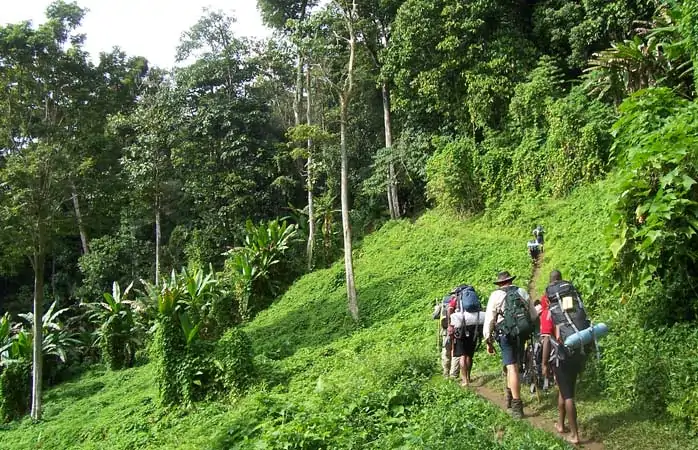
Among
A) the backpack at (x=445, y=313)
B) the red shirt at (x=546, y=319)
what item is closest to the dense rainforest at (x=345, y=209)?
the backpack at (x=445, y=313)

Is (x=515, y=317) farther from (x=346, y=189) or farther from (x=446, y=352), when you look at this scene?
(x=346, y=189)

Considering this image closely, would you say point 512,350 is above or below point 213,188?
below

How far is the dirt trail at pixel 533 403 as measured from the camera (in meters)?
4.97

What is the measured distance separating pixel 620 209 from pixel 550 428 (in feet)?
8.19

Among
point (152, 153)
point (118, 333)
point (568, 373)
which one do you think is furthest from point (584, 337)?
point (152, 153)

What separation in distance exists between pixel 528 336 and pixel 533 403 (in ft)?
2.85

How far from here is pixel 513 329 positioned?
18.3 feet

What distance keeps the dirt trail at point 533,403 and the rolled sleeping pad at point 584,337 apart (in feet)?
2.77

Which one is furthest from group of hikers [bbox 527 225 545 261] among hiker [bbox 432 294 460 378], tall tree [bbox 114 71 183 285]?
tall tree [bbox 114 71 183 285]

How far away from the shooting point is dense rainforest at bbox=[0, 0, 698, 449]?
586 cm

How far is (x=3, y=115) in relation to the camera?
14.6 m

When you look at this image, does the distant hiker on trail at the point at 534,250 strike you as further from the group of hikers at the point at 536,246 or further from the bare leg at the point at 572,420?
the bare leg at the point at 572,420

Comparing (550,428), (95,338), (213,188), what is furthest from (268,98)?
(550,428)

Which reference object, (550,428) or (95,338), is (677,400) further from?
(95,338)
